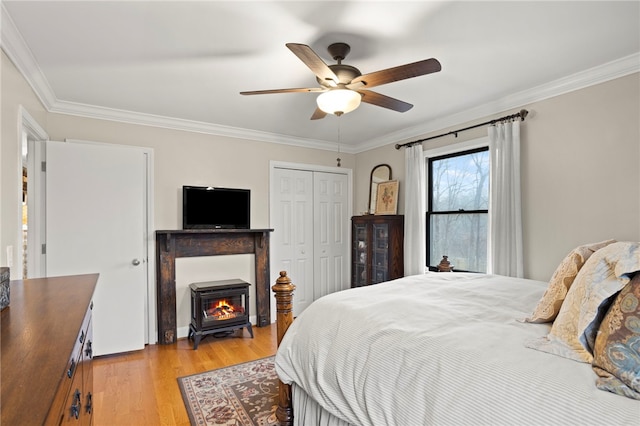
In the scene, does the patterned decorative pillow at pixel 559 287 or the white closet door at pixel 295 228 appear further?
the white closet door at pixel 295 228

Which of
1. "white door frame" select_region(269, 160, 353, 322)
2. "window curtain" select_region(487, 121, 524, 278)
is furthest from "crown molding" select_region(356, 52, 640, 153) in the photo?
"white door frame" select_region(269, 160, 353, 322)

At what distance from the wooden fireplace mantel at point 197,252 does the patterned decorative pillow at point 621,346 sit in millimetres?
3474

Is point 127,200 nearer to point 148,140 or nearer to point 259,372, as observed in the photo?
point 148,140

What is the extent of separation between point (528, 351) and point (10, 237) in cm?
286

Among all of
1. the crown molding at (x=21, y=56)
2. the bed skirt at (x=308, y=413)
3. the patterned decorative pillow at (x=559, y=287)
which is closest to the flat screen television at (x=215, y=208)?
the crown molding at (x=21, y=56)

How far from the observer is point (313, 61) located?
186 centimetres

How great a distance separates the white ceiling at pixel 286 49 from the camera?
1.84 m

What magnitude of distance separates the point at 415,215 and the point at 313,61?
2578mm

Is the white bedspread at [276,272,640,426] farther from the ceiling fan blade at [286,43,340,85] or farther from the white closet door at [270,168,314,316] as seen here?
the white closet door at [270,168,314,316]

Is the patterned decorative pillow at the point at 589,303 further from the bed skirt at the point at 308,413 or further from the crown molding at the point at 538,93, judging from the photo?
the crown molding at the point at 538,93

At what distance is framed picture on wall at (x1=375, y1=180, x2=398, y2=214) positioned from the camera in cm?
438

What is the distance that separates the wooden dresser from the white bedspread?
103 centimetres

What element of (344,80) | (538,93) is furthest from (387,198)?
(344,80)

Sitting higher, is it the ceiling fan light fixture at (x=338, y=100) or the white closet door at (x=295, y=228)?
the ceiling fan light fixture at (x=338, y=100)
